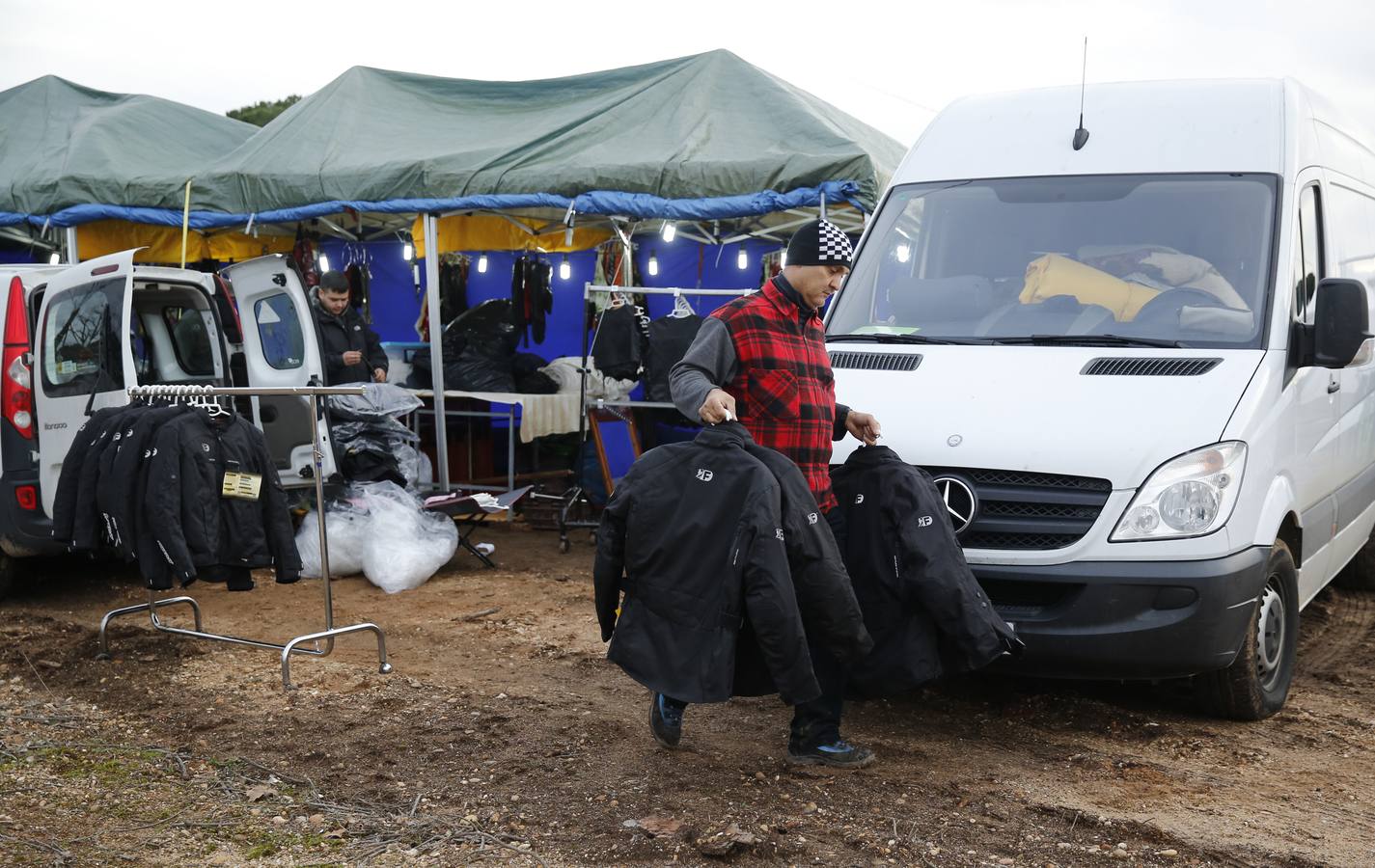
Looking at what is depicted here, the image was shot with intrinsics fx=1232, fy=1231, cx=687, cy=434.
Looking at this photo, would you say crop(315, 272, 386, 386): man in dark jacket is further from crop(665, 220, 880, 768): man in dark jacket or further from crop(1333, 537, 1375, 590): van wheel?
crop(1333, 537, 1375, 590): van wheel

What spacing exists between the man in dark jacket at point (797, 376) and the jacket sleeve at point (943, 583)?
0.88 feet

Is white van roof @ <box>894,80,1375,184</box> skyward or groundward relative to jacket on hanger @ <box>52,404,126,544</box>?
skyward

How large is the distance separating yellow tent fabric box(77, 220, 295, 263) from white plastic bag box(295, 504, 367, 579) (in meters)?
4.66

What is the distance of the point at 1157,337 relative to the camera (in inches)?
187

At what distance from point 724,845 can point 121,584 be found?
18.4 ft

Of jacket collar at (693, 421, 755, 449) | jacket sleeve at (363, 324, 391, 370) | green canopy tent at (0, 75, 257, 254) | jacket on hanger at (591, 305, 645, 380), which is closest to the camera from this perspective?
jacket collar at (693, 421, 755, 449)

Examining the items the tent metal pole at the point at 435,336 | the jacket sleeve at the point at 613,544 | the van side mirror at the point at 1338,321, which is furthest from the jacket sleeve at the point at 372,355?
the van side mirror at the point at 1338,321

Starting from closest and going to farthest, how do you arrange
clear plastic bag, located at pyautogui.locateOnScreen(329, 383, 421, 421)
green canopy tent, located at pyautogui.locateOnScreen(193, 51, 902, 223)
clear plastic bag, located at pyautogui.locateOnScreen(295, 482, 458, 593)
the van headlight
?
1. the van headlight
2. clear plastic bag, located at pyautogui.locateOnScreen(295, 482, 458, 593)
3. clear plastic bag, located at pyautogui.locateOnScreen(329, 383, 421, 421)
4. green canopy tent, located at pyautogui.locateOnScreen(193, 51, 902, 223)

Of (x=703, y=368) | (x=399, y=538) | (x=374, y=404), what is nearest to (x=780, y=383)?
(x=703, y=368)

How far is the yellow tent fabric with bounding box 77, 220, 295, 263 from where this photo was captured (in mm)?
11586

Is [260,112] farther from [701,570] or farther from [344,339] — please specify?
[701,570]

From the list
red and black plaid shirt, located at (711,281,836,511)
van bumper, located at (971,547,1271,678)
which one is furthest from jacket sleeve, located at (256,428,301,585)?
van bumper, located at (971,547,1271,678)

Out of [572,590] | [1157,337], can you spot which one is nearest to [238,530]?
[572,590]

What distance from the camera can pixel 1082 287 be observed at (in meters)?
5.05
